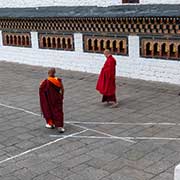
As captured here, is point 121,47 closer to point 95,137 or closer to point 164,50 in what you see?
point 164,50

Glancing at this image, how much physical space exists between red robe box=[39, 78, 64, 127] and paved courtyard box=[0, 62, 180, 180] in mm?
296

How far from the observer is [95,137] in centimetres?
697

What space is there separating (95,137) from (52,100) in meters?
0.98

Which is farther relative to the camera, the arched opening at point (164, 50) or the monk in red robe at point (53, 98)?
the arched opening at point (164, 50)

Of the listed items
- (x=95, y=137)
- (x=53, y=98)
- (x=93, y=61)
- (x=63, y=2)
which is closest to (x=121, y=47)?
(x=93, y=61)

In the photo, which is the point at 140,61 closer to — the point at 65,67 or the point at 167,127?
the point at 65,67

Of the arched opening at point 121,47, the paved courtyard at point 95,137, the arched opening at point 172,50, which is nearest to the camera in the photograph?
the paved courtyard at point 95,137

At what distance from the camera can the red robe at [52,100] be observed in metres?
7.14

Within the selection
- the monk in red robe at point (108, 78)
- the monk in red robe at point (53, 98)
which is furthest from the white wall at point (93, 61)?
the monk in red robe at point (53, 98)

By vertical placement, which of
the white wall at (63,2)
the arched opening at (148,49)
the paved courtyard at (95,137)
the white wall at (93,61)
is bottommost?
the paved courtyard at (95,137)

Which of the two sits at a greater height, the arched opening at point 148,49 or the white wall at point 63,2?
the white wall at point 63,2

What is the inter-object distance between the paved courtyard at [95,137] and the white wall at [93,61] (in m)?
0.33

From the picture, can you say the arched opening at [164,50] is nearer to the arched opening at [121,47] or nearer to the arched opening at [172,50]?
the arched opening at [172,50]

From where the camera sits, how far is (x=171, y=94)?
30.9ft
